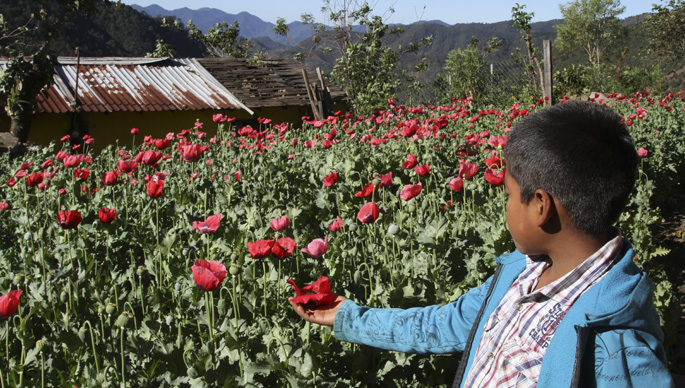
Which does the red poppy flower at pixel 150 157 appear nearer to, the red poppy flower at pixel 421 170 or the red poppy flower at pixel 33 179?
the red poppy flower at pixel 33 179

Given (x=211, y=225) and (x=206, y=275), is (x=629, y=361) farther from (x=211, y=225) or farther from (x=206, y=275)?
(x=211, y=225)

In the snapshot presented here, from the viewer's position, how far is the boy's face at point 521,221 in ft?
→ 4.74

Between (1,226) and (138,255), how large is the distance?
112 centimetres

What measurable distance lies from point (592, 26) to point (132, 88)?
47634 mm

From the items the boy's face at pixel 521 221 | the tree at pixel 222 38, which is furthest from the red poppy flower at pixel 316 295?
the tree at pixel 222 38

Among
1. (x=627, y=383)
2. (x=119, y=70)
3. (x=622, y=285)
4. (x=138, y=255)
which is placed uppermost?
(x=119, y=70)

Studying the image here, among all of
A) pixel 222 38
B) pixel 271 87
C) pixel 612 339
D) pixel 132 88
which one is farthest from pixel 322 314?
pixel 222 38

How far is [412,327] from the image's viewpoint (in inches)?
70.3

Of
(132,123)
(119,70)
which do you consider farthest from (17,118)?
(119,70)

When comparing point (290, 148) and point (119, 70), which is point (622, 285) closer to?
point (290, 148)

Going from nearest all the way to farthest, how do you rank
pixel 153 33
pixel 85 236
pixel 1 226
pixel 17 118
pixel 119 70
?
pixel 85 236
pixel 1 226
pixel 17 118
pixel 119 70
pixel 153 33

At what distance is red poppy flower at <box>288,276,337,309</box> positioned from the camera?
5.48ft

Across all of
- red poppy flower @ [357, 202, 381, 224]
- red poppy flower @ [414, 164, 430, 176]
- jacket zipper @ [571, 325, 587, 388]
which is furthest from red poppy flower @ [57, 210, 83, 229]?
jacket zipper @ [571, 325, 587, 388]

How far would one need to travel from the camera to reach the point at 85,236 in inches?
132
